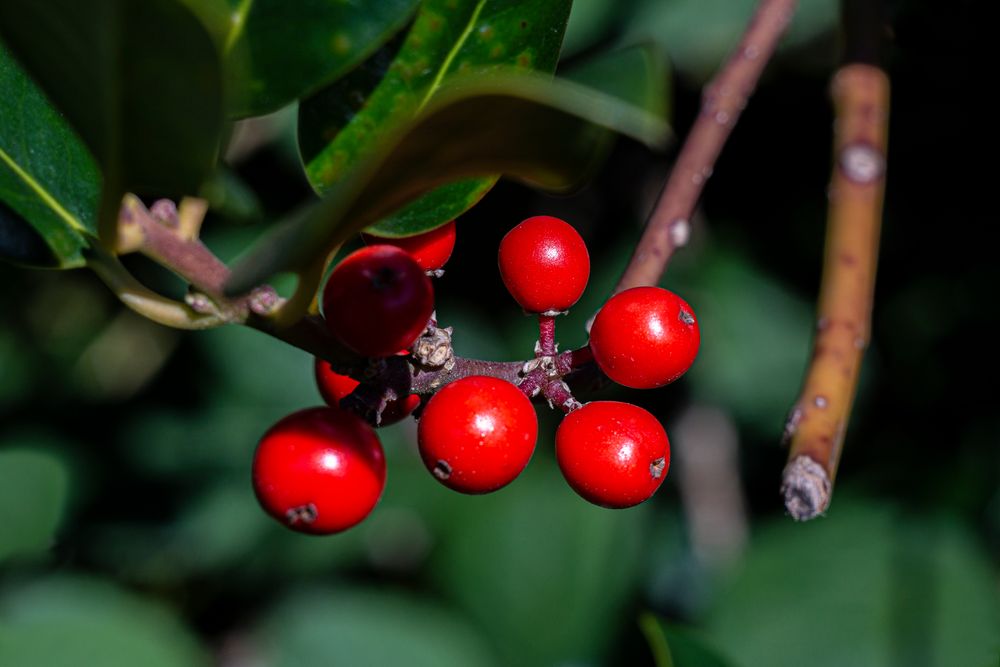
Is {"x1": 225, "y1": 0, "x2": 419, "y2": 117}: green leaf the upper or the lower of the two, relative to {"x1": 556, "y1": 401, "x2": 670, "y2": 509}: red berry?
upper

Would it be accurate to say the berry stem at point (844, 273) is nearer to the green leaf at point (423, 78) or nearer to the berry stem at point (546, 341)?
the berry stem at point (546, 341)

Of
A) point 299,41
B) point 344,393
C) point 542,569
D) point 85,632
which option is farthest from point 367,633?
point 299,41

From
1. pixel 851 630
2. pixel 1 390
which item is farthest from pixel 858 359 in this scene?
pixel 1 390

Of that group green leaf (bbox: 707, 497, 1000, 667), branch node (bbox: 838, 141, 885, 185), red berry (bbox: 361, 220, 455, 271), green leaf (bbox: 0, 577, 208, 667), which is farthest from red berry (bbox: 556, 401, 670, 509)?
green leaf (bbox: 707, 497, 1000, 667)

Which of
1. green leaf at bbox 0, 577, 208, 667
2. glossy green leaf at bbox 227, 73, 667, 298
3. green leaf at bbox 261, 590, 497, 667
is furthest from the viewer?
green leaf at bbox 261, 590, 497, 667

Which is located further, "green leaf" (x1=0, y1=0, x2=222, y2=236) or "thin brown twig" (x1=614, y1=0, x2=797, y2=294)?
"thin brown twig" (x1=614, y1=0, x2=797, y2=294)

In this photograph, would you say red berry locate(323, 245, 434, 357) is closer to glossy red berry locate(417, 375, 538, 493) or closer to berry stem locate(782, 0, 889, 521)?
glossy red berry locate(417, 375, 538, 493)

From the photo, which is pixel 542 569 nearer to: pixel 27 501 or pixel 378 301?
pixel 27 501
